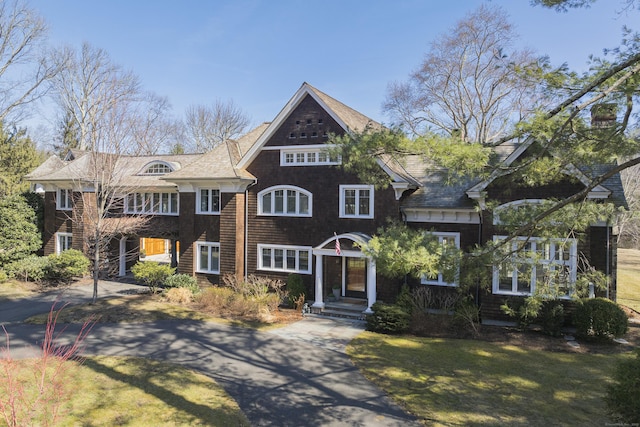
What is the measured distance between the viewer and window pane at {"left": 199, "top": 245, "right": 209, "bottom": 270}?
19531 mm

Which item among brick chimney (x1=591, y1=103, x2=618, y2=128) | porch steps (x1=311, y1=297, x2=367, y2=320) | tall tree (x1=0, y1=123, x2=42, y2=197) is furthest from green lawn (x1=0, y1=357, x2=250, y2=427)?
tall tree (x1=0, y1=123, x2=42, y2=197)

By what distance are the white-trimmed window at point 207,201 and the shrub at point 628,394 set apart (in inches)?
645

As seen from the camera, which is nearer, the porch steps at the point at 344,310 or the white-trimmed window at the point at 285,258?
the porch steps at the point at 344,310

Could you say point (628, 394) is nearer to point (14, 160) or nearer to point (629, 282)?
point (629, 282)

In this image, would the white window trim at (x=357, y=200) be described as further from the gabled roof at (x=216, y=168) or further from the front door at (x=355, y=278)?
the gabled roof at (x=216, y=168)

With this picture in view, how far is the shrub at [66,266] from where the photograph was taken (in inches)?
816

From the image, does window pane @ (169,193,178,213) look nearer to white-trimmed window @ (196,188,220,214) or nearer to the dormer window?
the dormer window

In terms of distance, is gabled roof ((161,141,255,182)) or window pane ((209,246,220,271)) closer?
gabled roof ((161,141,255,182))

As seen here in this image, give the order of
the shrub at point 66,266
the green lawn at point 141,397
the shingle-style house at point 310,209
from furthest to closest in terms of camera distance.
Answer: the shrub at point 66,266
the shingle-style house at point 310,209
the green lawn at point 141,397

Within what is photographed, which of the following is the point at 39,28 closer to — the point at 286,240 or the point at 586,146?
the point at 286,240

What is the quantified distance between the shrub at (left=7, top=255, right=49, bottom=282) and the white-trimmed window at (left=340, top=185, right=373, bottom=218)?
16.6 m

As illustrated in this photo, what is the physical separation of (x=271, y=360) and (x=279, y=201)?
848 centimetres

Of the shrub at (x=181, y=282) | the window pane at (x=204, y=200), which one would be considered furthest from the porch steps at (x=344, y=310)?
the window pane at (x=204, y=200)

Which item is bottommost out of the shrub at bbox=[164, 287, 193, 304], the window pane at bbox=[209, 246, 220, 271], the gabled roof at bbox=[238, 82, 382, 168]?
the shrub at bbox=[164, 287, 193, 304]
